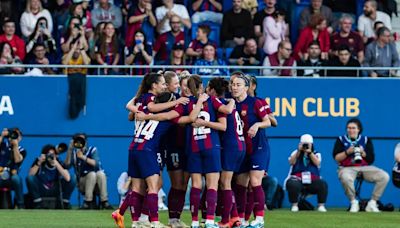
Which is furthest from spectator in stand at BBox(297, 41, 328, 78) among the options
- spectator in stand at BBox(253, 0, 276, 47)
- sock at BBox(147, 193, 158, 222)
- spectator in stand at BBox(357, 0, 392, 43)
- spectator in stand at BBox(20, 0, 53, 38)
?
sock at BBox(147, 193, 158, 222)

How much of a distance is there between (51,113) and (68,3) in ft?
7.44

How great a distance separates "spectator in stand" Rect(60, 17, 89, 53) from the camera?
2325 cm

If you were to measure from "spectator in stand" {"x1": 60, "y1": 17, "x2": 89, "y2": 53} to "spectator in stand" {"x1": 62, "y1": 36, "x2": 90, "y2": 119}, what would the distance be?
0.05 meters

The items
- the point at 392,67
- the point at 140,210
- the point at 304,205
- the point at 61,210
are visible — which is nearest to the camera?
the point at 140,210

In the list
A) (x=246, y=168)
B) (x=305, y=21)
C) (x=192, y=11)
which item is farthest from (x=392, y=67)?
(x=246, y=168)

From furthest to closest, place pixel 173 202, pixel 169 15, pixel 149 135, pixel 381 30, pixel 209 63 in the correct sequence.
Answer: pixel 169 15, pixel 381 30, pixel 209 63, pixel 173 202, pixel 149 135

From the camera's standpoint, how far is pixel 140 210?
619 inches

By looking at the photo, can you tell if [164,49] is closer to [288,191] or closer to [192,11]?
[192,11]

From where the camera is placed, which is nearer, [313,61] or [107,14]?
[313,61]

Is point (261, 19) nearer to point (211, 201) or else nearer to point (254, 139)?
point (254, 139)

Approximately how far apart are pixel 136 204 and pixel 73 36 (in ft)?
26.5

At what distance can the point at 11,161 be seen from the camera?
2173 cm

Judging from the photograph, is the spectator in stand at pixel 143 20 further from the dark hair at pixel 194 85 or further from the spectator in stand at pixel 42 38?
the dark hair at pixel 194 85

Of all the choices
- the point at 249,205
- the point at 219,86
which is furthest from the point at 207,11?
the point at 219,86
